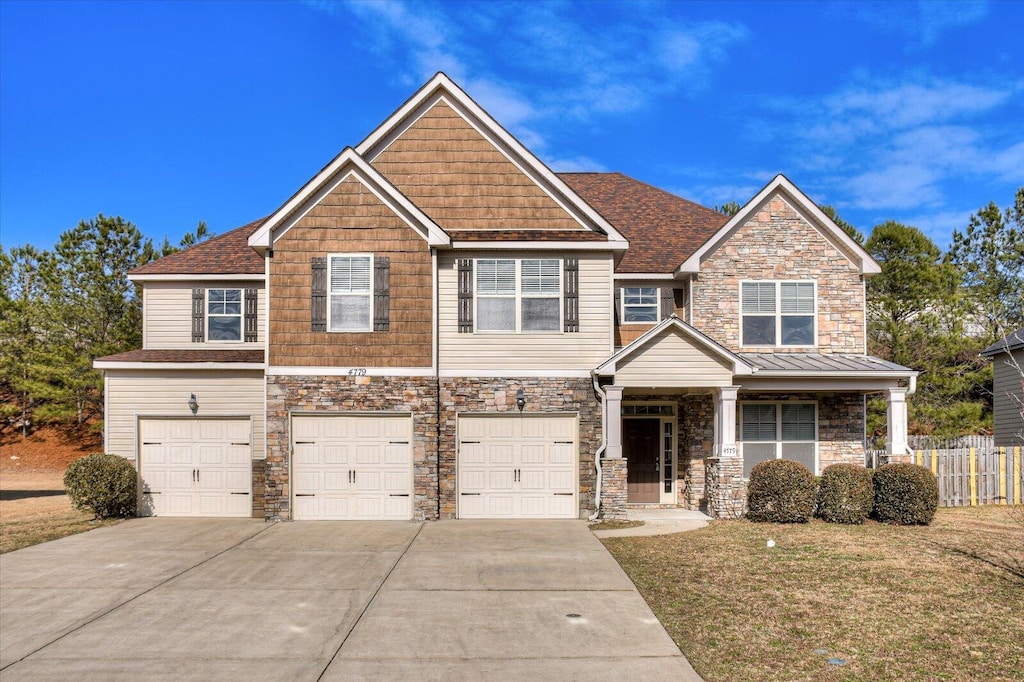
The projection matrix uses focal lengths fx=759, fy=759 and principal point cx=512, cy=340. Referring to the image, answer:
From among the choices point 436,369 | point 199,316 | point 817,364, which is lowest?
point 436,369

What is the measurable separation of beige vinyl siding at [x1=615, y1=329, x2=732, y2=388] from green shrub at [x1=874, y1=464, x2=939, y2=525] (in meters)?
3.62

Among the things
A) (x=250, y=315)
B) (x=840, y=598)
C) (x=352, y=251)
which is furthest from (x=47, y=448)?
(x=840, y=598)

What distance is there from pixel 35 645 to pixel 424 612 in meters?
4.39

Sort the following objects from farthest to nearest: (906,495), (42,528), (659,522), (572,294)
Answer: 1. (572,294)
2. (42,528)
3. (659,522)
4. (906,495)

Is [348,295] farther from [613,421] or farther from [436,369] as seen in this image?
Result: [613,421]

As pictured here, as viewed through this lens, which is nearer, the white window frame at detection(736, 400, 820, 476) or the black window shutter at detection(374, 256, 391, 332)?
the black window shutter at detection(374, 256, 391, 332)

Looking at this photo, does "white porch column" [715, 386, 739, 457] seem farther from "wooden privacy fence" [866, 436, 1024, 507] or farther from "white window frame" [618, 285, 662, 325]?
"wooden privacy fence" [866, 436, 1024, 507]

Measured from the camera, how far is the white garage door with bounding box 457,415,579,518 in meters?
16.3

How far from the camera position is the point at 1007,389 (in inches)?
921

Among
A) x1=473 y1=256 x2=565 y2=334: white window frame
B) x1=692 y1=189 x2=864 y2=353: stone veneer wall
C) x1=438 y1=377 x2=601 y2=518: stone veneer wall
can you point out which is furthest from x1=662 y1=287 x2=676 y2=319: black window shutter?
x1=438 y1=377 x2=601 y2=518: stone veneer wall

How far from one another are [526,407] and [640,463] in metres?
3.94

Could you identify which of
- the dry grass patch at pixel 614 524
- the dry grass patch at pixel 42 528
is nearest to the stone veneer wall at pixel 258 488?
the dry grass patch at pixel 42 528

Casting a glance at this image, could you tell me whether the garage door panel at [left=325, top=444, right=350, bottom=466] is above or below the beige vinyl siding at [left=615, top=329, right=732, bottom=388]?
below

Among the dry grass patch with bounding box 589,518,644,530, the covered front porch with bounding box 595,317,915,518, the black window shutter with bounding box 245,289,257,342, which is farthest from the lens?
the black window shutter with bounding box 245,289,257,342
